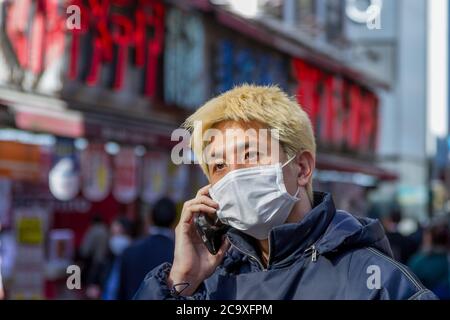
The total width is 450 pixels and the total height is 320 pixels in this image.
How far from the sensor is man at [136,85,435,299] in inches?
74.3

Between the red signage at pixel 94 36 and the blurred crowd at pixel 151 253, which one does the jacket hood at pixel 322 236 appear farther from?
the red signage at pixel 94 36

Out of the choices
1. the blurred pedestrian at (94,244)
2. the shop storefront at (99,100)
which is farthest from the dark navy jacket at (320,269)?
the blurred pedestrian at (94,244)

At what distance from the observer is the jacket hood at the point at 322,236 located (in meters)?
1.89

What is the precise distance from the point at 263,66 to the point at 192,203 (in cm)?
1226

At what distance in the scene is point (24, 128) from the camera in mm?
7812

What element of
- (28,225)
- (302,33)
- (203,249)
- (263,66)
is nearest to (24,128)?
(28,225)

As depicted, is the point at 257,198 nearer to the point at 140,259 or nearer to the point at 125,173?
the point at 140,259

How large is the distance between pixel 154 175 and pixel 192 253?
8437 mm

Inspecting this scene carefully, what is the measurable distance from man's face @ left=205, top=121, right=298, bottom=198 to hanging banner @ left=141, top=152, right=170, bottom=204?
27.4ft

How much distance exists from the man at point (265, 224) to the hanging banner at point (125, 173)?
786 centimetres

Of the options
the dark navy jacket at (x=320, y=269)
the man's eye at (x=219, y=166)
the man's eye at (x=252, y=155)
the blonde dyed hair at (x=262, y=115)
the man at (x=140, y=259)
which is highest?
the blonde dyed hair at (x=262, y=115)

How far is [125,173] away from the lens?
9930mm

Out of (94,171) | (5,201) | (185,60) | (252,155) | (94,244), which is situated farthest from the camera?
(185,60)

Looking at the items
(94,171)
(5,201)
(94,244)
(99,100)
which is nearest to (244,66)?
(99,100)
